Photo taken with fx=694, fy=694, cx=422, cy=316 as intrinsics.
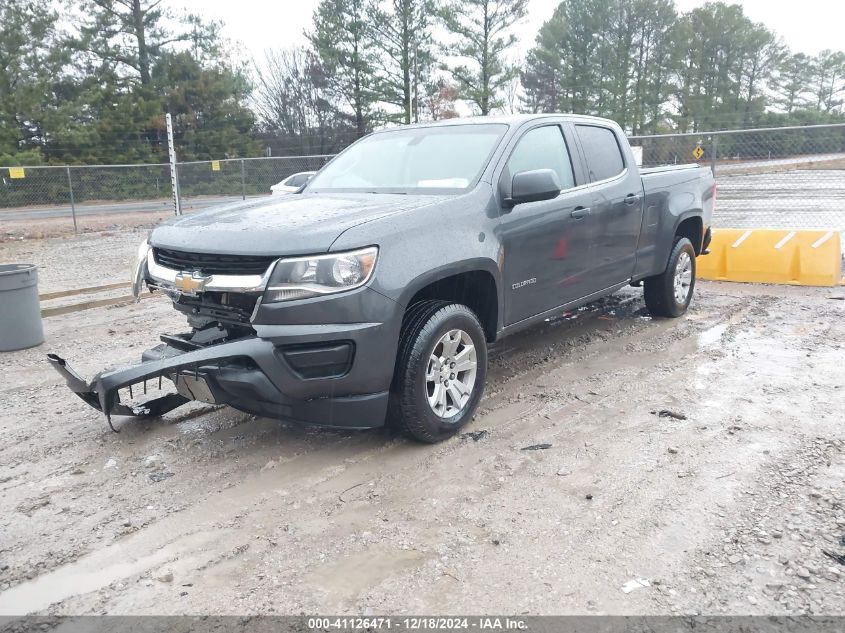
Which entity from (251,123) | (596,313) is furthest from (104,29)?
(596,313)

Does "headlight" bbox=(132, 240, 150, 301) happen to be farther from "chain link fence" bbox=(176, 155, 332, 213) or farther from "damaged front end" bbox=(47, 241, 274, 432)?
"chain link fence" bbox=(176, 155, 332, 213)

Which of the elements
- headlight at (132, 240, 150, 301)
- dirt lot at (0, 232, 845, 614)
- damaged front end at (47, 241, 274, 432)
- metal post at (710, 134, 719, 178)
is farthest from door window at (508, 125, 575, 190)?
metal post at (710, 134, 719, 178)

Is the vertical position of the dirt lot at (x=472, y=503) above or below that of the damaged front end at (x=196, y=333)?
below

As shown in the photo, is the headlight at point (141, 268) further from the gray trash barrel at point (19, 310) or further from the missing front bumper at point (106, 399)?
the gray trash barrel at point (19, 310)

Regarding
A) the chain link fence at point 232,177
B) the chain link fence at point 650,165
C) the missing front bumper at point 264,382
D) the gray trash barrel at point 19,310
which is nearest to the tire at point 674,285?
the missing front bumper at point 264,382

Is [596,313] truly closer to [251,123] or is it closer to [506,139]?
[506,139]

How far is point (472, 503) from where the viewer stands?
347cm

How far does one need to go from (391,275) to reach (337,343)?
469mm

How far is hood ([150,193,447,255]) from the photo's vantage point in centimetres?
358

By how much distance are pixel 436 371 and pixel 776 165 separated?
1169 centimetres

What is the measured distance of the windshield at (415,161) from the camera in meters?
4.65

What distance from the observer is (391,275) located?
3705 mm

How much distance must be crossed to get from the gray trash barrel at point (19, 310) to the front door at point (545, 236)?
→ 4626 mm

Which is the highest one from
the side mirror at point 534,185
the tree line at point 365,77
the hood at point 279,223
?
the tree line at point 365,77
